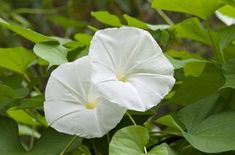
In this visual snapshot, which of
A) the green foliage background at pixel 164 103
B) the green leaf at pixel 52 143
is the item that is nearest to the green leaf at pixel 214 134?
the green foliage background at pixel 164 103

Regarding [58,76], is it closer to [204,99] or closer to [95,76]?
[95,76]

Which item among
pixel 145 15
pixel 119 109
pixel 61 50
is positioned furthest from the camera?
pixel 145 15

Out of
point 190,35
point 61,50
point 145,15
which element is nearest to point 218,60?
point 190,35

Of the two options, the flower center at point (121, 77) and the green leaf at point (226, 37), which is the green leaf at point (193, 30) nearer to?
the green leaf at point (226, 37)

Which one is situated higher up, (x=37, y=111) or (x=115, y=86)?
(x=115, y=86)

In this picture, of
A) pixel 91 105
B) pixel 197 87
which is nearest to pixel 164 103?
pixel 197 87

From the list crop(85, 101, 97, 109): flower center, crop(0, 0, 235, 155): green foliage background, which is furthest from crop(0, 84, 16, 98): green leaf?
crop(85, 101, 97, 109): flower center

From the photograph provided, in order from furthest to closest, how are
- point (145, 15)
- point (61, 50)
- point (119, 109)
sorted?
1. point (145, 15)
2. point (61, 50)
3. point (119, 109)
